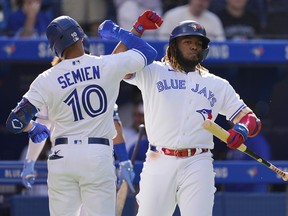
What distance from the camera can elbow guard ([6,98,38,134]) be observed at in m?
5.84

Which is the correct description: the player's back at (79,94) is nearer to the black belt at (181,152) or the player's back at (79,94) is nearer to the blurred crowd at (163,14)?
the black belt at (181,152)

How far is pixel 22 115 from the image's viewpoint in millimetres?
5871

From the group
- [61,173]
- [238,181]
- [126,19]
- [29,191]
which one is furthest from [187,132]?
[126,19]

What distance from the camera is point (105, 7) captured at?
9.88 metres

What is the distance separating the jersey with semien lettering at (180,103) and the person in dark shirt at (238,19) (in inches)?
138

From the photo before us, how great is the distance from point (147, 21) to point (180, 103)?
586mm

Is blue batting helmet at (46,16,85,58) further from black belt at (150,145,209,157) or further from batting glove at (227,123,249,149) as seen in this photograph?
batting glove at (227,123,249,149)

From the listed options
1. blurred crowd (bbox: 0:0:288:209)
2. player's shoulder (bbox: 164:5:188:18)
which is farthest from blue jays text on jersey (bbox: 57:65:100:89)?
player's shoulder (bbox: 164:5:188:18)

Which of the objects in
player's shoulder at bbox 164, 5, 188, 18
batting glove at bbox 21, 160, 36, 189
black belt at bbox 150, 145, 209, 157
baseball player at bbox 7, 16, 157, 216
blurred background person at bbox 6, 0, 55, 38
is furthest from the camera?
player's shoulder at bbox 164, 5, 188, 18

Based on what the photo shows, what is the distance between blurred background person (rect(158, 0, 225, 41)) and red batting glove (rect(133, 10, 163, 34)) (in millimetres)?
3111

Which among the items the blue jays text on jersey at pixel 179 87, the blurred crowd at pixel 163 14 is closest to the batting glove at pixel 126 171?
the blue jays text on jersey at pixel 179 87

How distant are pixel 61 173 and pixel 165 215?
774 millimetres

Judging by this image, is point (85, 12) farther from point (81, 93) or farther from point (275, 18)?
point (81, 93)

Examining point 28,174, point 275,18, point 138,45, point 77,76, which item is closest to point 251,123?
point 138,45
